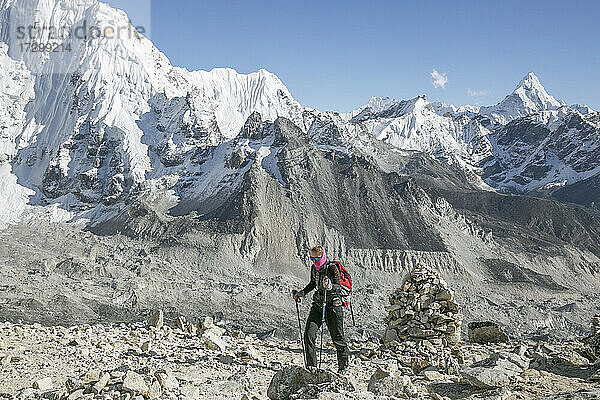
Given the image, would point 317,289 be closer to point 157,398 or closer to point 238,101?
point 157,398

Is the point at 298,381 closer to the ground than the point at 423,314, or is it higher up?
closer to the ground

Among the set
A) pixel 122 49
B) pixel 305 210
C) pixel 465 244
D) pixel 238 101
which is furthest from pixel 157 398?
pixel 238 101

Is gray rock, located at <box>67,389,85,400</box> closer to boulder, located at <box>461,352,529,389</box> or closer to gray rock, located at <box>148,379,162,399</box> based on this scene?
gray rock, located at <box>148,379,162,399</box>

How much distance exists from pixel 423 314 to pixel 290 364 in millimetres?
4711

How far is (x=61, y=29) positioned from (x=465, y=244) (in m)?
101

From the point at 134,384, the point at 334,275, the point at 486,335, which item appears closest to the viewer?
the point at 134,384

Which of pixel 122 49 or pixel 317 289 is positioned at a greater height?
pixel 122 49

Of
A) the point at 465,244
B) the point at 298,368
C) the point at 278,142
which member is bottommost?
the point at 298,368

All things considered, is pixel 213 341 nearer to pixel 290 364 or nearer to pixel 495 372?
pixel 290 364

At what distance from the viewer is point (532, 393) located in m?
7.55

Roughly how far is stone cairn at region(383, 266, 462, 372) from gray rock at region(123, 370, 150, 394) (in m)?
7.10

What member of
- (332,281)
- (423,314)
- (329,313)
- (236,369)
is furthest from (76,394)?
(423,314)

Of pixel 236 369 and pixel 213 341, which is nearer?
pixel 236 369

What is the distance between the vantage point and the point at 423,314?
13633mm
